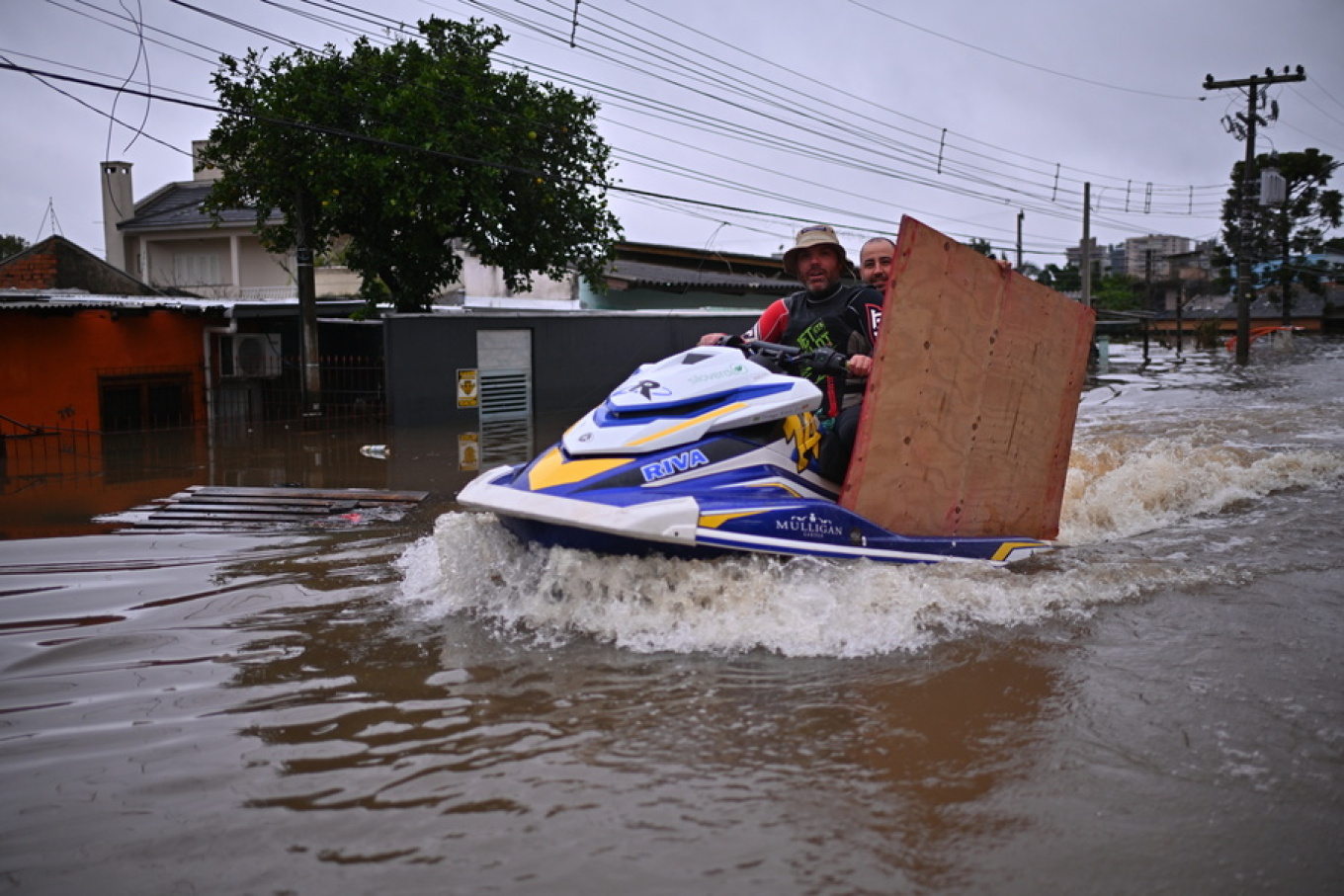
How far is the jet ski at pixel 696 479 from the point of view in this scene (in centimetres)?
399

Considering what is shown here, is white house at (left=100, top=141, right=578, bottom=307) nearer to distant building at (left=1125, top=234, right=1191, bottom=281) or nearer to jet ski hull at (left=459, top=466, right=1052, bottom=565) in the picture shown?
jet ski hull at (left=459, top=466, right=1052, bottom=565)

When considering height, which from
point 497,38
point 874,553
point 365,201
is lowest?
point 874,553

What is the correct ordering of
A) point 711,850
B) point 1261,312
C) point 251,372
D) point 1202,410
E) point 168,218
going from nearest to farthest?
point 711,850, point 1202,410, point 251,372, point 168,218, point 1261,312

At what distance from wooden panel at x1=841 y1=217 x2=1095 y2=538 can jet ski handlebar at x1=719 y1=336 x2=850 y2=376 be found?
0.22 metres

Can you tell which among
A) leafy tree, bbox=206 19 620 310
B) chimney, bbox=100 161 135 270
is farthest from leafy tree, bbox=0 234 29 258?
leafy tree, bbox=206 19 620 310

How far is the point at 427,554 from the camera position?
17.9 ft

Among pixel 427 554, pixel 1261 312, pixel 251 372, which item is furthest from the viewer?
pixel 1261 312

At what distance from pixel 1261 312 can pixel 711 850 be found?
214ft

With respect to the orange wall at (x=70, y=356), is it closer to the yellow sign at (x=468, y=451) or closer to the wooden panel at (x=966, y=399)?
the yellow sign at (x=468, y=451)

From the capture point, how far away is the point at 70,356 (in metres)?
15.3

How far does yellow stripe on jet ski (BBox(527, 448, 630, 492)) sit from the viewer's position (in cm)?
419

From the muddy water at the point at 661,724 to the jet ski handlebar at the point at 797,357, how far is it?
99 centimetres

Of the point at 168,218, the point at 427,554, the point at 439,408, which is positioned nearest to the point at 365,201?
the point at 439,408

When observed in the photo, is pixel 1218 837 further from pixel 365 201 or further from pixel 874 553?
pixel 365 201
